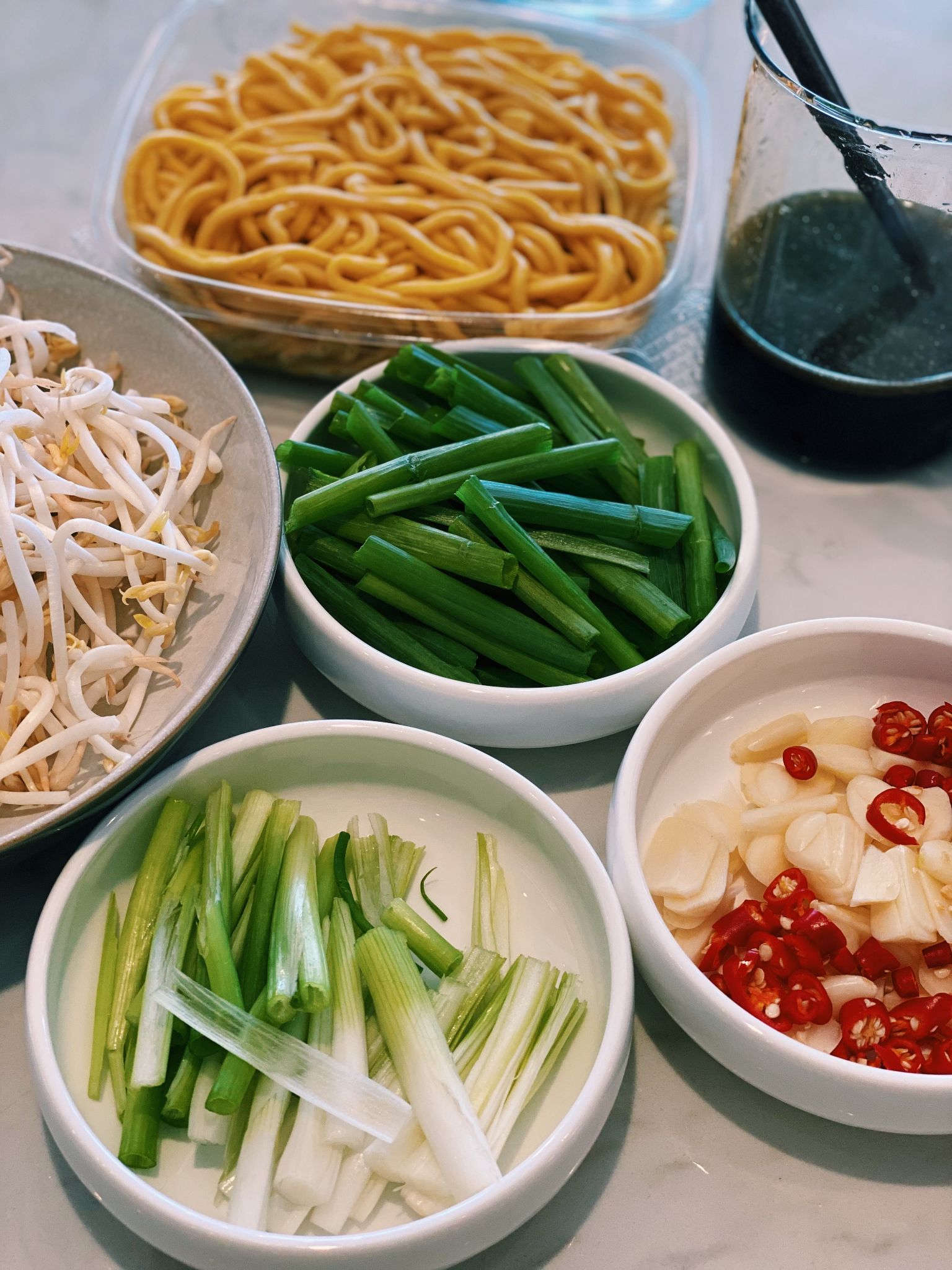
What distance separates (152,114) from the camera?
6.94ft

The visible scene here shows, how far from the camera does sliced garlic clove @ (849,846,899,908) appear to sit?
1200mm

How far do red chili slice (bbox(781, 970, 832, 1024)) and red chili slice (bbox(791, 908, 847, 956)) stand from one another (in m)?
0.06

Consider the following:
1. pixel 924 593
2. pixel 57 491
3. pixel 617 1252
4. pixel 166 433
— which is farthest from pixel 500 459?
pixel 617 1252

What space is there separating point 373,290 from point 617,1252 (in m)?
1.41

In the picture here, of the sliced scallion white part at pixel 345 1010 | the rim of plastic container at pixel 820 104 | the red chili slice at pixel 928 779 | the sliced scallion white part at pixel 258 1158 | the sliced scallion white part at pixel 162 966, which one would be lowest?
the red chili slice at pixel 928 779

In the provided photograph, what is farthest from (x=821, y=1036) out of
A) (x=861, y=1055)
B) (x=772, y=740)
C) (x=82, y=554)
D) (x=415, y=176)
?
(x=415, y=176)

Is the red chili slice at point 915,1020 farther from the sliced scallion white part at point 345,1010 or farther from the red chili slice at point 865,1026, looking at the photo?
the sliced scallion white part at point 345,1010

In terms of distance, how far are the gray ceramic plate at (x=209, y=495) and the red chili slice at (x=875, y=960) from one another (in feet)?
2.47

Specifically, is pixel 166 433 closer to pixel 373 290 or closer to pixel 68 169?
pixel 373 290

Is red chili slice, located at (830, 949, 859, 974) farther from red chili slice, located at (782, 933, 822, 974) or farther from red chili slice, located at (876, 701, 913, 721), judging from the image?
red chili slice, located at (876, 701, 913, 721)

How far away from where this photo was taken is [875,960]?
3.92ft

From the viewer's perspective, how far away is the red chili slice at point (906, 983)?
3.88 feet

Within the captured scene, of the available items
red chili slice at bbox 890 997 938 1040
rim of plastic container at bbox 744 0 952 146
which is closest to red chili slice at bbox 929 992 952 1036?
red chili slice at bbox 890 997 938 1040

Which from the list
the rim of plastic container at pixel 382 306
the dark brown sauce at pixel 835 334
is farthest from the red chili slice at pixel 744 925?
the rim of plastic container at pixel 382 306
